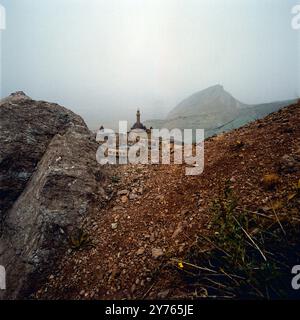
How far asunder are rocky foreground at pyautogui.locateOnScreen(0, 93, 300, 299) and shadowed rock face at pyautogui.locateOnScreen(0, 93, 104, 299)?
20 millimetres

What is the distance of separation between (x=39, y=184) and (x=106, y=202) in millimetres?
1493

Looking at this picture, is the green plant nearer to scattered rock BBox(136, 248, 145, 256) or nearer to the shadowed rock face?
scattered rock BBox(136, 248, 145, 256)

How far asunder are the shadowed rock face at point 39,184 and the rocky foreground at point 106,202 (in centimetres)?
2

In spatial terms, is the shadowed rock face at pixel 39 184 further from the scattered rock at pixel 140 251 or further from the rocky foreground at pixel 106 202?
the scattered rock at pixel 140 251

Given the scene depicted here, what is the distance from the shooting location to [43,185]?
4539mm

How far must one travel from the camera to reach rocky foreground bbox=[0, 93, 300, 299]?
344cm

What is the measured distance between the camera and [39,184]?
466cm
